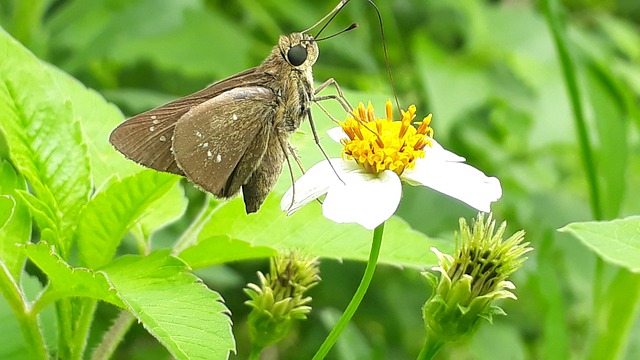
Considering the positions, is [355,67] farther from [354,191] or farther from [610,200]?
[354,191]

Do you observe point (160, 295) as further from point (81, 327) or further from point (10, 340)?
point (10, 340)

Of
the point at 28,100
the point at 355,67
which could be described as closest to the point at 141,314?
the point at 28,100

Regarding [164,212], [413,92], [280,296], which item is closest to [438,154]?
[280,296]

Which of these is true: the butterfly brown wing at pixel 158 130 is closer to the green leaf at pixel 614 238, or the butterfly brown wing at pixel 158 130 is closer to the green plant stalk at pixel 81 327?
the green plant stalk at pixel 81 327

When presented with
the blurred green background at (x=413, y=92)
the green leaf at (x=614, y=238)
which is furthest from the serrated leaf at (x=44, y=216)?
the blurred green background at (x=413, y=92)

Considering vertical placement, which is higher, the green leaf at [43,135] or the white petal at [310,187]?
the green leaf at [43,135]

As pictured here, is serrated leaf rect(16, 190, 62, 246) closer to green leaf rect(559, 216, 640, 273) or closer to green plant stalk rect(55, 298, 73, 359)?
green plant stalk rect(55, 298, 73, 359)
